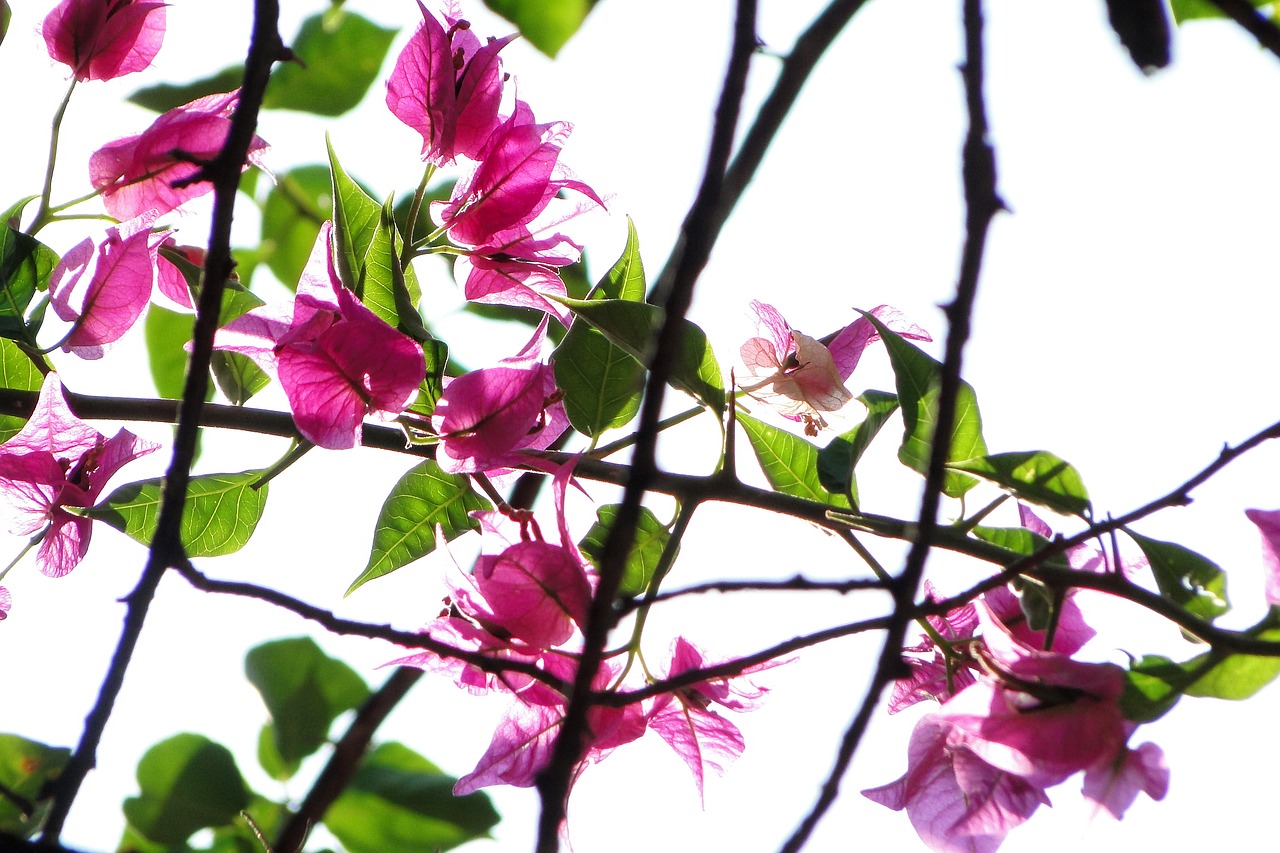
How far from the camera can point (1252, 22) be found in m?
0.34

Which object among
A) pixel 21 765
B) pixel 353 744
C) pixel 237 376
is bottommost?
pixel 21 765

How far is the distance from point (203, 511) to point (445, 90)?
0.29 meters

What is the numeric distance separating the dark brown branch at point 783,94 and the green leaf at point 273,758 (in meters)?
1.02

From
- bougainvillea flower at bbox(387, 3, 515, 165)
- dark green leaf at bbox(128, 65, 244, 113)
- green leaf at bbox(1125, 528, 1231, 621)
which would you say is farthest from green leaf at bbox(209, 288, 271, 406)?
green leaf at bbox(1125, 528, 1231, 621)

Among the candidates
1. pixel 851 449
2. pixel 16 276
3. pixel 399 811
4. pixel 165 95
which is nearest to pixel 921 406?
pixel 851 449

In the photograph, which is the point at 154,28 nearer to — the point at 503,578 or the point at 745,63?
the point at 503,578

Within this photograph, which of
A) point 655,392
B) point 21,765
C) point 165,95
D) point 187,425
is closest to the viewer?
point 655,392

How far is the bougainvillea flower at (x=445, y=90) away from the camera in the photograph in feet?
2.19

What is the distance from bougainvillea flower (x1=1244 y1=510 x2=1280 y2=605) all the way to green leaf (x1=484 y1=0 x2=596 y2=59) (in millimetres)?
387

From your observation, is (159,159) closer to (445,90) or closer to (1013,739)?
(445,90)

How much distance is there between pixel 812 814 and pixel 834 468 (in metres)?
0.29

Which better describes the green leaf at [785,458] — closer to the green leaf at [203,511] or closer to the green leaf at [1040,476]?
the green leaf at [1040,476]

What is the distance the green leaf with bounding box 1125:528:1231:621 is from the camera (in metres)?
0.55

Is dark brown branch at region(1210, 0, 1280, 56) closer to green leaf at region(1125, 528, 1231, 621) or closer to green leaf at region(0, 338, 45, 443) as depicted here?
green leaf at region(1125, 528, 1231, 621)
